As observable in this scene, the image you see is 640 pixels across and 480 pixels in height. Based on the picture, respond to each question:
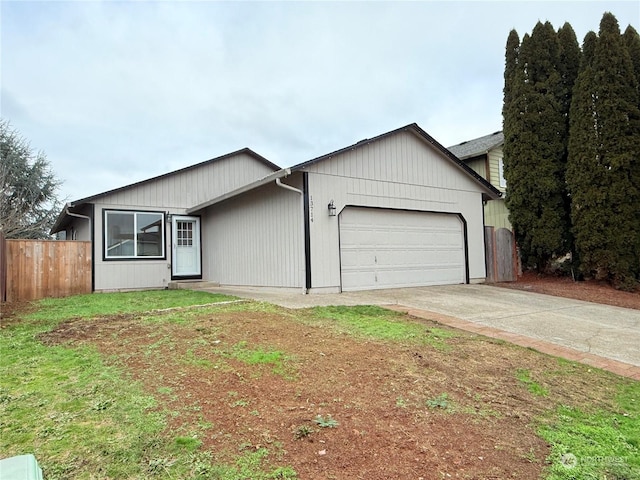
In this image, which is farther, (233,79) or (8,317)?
(233,79)

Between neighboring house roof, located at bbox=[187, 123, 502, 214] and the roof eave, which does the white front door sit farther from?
the roof eave

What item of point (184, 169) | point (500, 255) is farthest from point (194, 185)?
point (500, 255)

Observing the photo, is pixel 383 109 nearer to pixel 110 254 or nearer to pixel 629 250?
pixel 629 250

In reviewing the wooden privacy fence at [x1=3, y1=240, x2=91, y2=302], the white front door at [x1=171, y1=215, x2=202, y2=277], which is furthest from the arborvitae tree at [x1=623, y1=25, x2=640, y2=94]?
the wooden privacy fence at [x1=3, y1=240, x2=91, y2=302]

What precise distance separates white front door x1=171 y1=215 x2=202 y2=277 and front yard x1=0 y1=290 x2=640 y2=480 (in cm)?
801

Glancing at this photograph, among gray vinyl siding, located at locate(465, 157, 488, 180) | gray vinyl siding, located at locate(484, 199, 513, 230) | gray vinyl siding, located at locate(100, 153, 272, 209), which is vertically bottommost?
gray vinyl siding, located at locate(484, 199, 513, 230)

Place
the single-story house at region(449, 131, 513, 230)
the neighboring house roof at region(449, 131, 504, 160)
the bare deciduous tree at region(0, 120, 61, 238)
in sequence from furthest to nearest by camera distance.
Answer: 1. the bare deciduous tree at region(0, 120, 61, 238)
2. the single-story house at region(449, 131, 513, 230)
3. the neighboring house roof at region(449, 131, 504, 160)

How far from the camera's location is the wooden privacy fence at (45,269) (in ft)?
32.9

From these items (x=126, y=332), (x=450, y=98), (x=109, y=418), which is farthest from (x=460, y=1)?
(x=109, y=418)

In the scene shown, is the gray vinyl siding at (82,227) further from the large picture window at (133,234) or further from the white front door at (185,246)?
the white front door at (185,246)

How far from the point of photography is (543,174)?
1221 centimetres

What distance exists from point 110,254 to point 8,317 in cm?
519

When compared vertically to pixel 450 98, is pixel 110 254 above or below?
below

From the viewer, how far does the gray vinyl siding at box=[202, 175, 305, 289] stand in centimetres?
926
